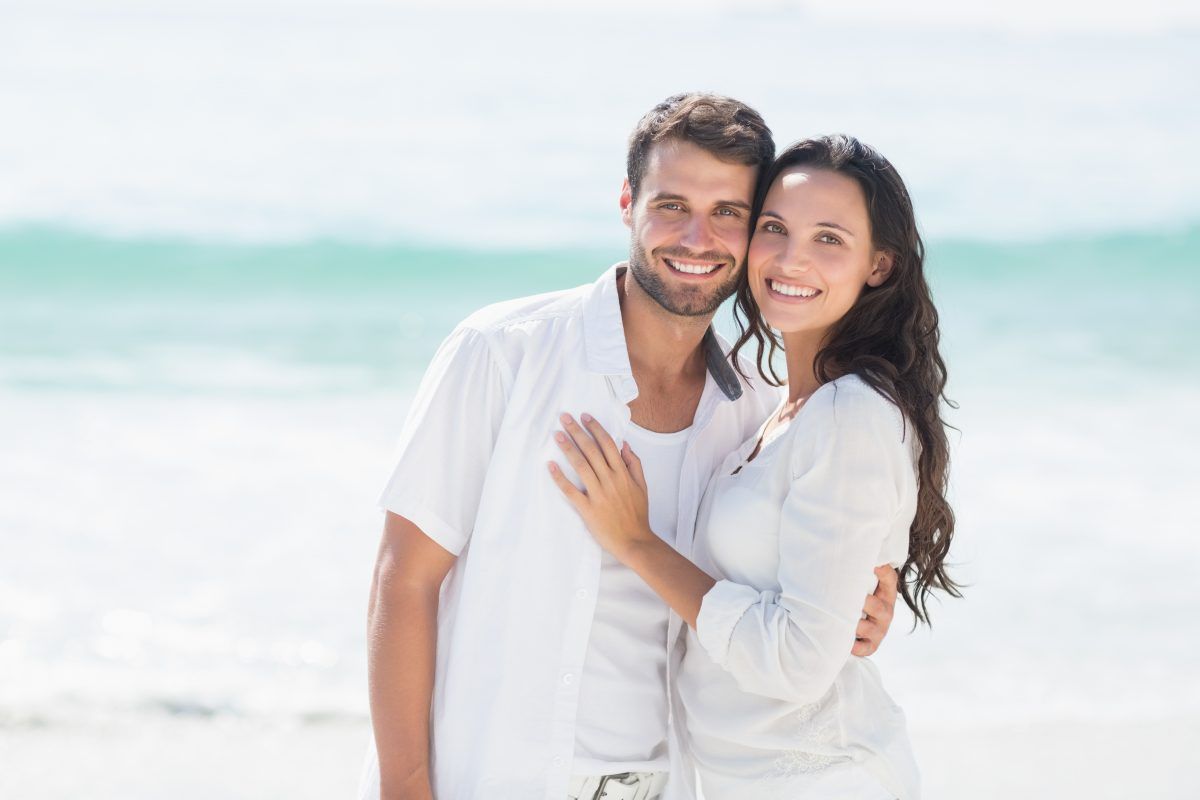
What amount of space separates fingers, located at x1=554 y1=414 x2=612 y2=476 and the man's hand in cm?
63

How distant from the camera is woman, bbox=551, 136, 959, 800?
2537 millimetres

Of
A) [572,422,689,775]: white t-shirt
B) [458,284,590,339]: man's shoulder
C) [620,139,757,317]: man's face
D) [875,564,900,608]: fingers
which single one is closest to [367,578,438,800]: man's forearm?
[572,422,689,775]: white t-shirt

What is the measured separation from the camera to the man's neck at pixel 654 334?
3.00 meters

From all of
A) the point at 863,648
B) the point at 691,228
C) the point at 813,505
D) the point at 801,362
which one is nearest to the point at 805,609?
the point at 813,505

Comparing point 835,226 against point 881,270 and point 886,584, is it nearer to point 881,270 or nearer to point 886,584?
point 881,270

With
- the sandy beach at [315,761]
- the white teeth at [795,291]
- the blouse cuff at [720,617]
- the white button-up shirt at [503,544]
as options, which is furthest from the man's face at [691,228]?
the sandy beach at [315,761]

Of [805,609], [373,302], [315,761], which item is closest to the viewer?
[805,609]

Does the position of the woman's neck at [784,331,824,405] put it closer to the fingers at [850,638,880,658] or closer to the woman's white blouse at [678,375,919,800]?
the woman's white blouse at [678,375,919,800]

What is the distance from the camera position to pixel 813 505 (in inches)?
100

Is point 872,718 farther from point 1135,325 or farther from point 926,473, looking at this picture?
point 1135,325

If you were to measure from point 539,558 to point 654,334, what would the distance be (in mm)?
634

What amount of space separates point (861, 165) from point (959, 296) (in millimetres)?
11557

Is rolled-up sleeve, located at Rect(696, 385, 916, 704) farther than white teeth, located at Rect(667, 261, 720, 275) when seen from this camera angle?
No

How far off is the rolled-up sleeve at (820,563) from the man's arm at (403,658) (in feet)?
1.85
